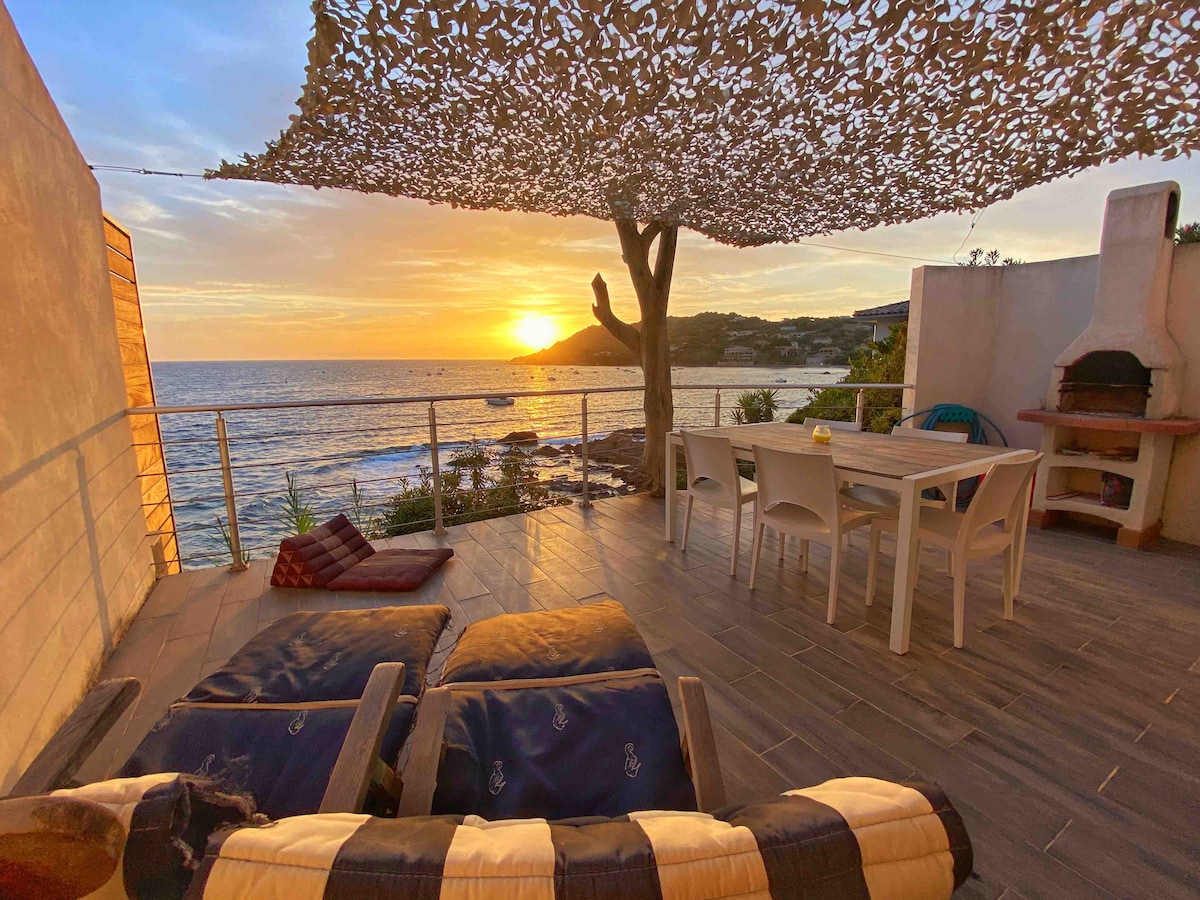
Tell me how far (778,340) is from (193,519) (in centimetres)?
1329

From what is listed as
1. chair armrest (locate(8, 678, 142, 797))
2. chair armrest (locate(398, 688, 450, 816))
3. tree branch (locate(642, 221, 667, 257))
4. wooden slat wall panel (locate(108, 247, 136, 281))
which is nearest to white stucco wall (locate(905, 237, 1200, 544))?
tree branch (locate(642, 221, 667, 257))

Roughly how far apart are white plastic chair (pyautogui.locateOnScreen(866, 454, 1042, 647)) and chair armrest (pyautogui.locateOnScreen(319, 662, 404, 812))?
204cm

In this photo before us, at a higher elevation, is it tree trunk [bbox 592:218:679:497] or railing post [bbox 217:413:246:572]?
tree trunk [bbox 592:218:679:497]

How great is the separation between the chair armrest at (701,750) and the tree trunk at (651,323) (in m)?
3.60

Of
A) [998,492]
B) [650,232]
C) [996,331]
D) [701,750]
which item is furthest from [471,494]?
[996,331]

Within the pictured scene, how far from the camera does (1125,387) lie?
3494 mm

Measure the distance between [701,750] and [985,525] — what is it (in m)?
2.02

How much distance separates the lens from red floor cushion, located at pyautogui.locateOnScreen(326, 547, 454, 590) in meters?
2.76

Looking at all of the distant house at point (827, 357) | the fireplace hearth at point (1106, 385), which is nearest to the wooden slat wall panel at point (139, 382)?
the fireplace hearth at point (1106, 385)

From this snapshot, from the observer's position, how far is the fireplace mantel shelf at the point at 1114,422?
3.08 metres

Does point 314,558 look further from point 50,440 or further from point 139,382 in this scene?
point 139,382

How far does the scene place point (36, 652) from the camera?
5.46 ft

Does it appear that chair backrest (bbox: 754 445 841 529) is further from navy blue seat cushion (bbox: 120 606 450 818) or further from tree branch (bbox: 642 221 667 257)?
tree branch (bbox: 642 221 667 257)

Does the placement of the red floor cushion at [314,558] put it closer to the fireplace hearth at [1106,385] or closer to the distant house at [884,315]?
the fireplace hearth at [1106,385]
